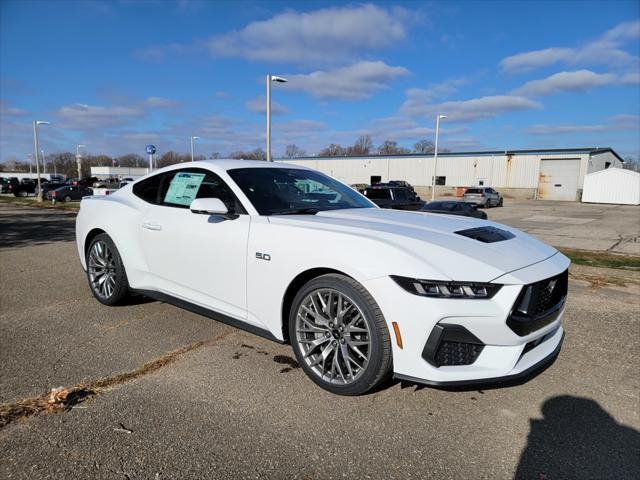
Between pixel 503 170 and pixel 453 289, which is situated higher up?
pixel 503 170

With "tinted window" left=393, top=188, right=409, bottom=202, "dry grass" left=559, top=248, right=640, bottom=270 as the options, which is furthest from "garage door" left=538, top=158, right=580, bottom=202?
"dry grass" left=559, top=248, right=640, bottom=270

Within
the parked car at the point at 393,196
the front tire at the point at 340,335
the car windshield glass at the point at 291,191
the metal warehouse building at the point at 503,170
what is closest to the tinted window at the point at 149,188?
the car windshield glass at the point at 291,191

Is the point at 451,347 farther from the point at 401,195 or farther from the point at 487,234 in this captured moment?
the point at 401,195

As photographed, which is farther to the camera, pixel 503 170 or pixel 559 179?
pixel 503 170

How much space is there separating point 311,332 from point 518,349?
129 centimetres

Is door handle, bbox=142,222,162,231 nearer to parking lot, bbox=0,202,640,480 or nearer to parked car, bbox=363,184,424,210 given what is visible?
parking lot, bbox=0,202,640,480

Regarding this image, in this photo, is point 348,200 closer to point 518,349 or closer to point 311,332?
point 311,332

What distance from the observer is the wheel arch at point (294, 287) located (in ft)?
9.46

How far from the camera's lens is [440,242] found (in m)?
2.67

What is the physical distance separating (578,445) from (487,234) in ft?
4.53

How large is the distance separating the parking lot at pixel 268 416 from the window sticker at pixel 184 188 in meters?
1.19

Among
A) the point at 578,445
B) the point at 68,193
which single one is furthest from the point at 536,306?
the point at 68,193

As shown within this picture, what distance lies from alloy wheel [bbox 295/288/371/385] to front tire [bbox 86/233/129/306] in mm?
2309

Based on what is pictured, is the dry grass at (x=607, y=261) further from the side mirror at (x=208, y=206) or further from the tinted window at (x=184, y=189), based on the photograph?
the side mirror at (x=208, y=206)
